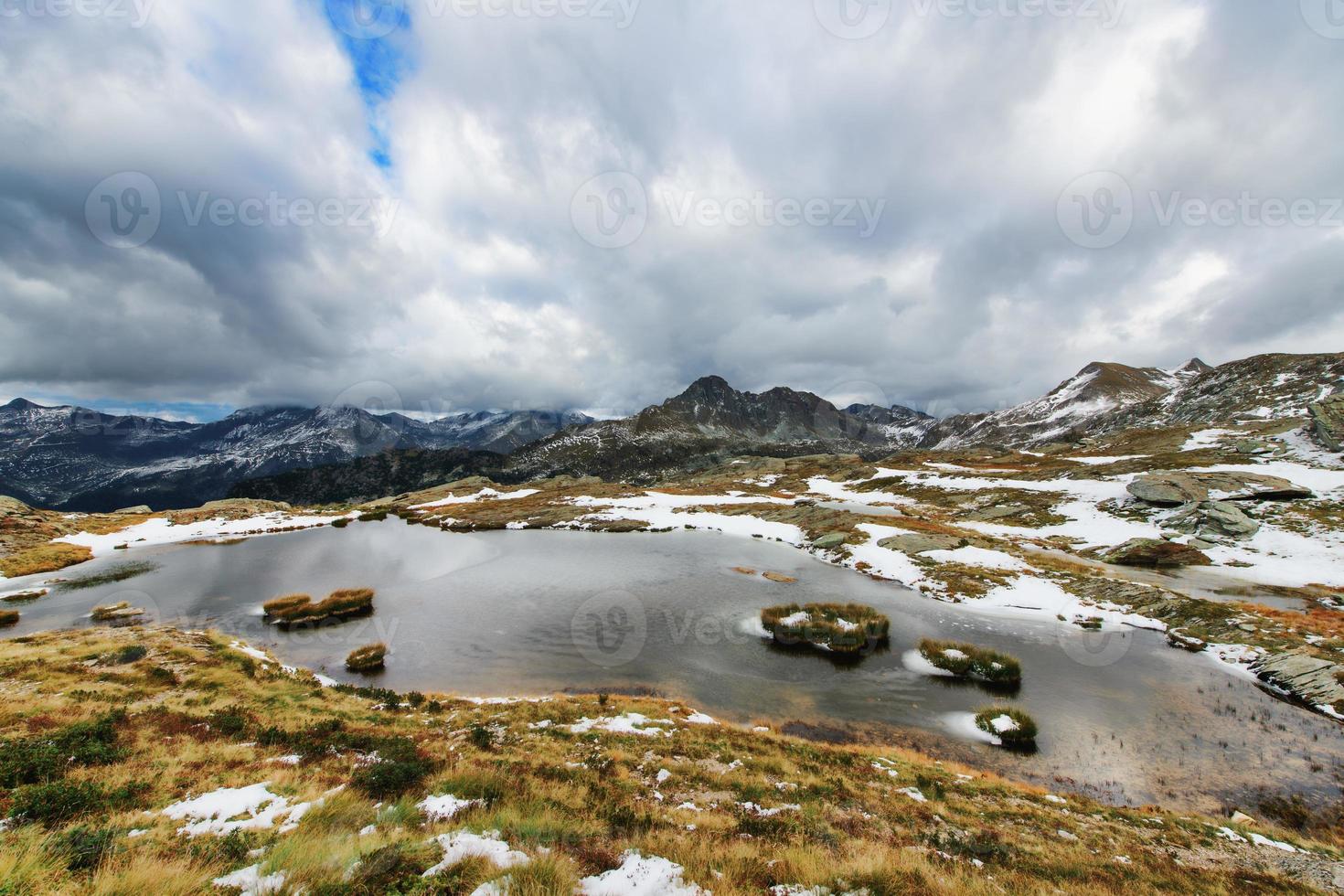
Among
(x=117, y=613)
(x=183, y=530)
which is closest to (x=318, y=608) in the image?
(x=117, y=613)

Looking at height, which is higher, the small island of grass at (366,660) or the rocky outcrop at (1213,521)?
the rocky outcrop at (1213,521)

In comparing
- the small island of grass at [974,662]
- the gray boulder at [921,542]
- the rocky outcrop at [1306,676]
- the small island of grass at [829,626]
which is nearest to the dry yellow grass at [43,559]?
the small island of grass at [829,626]

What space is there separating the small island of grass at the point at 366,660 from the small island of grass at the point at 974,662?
27.8 meters

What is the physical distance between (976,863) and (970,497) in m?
69.5

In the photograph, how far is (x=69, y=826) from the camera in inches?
280

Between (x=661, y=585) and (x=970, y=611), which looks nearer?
(x=970, y=611)

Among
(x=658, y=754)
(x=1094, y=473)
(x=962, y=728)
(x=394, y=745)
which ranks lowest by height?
(x=962, y=728)

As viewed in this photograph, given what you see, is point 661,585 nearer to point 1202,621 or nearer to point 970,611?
point 970,611

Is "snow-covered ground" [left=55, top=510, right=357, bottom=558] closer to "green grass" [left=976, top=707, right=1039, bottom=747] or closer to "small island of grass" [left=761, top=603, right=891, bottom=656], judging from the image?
"small island of grass" [left=761, top=603, right=891, bottom=656]

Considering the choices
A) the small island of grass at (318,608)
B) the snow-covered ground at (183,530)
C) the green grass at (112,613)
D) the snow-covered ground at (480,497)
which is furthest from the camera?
the snow-covered ground at (480,497)

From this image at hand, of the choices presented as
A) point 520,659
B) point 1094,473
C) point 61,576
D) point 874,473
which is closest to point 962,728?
point 520,659

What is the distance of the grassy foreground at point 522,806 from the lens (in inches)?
257

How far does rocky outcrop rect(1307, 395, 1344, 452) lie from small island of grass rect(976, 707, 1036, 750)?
70.0 m

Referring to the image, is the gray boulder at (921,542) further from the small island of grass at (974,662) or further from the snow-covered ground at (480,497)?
the snow-covered ground at (480,497)
